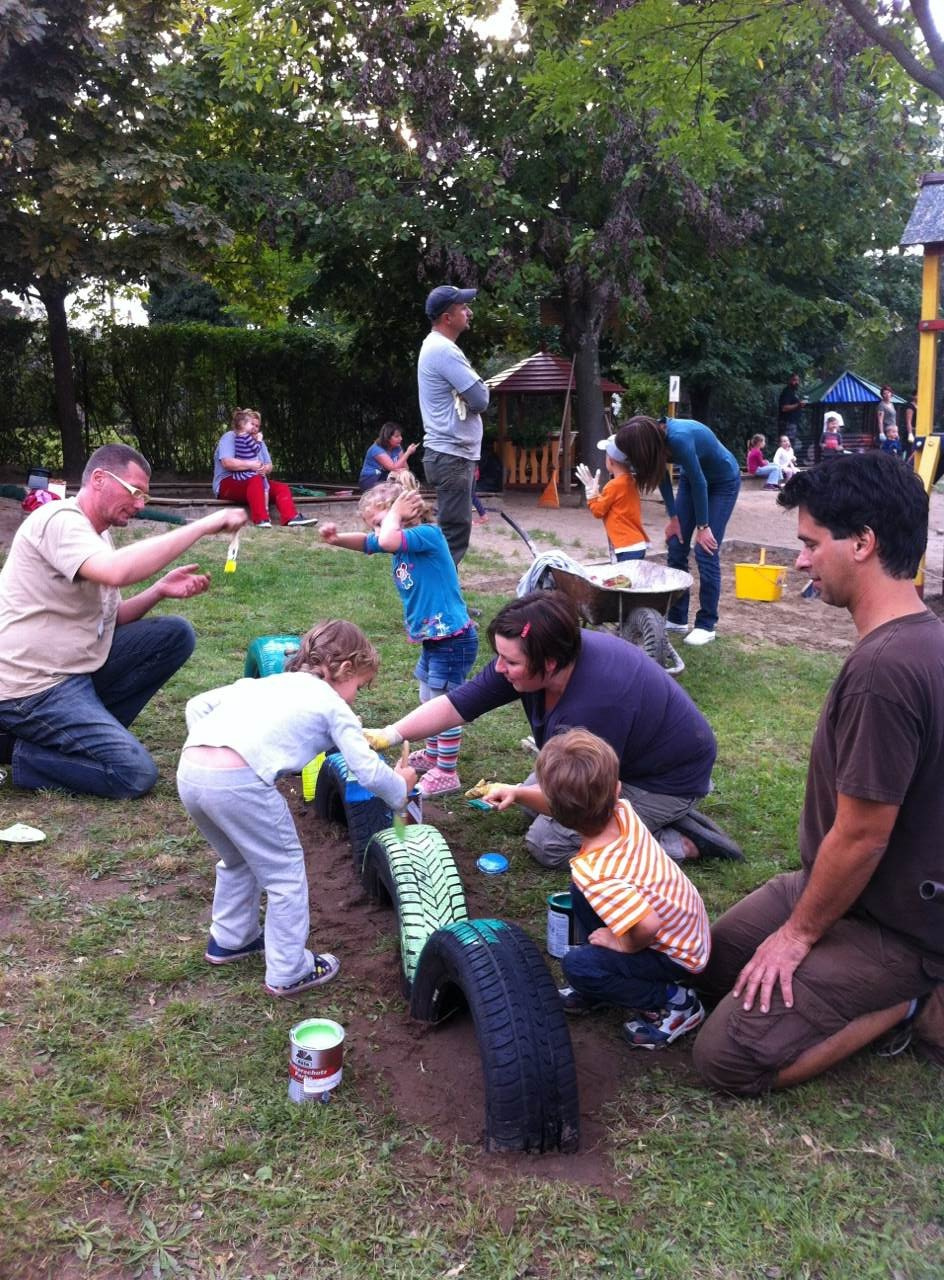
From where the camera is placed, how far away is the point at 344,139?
14.3 m

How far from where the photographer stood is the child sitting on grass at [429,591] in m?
4.62

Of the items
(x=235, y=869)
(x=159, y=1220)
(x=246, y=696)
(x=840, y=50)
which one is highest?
(x=840, y=50)

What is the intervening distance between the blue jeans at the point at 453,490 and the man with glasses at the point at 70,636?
2.41 m

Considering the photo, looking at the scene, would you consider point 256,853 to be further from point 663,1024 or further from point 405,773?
point 663,1024

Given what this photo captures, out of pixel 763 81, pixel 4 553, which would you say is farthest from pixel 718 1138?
pixel 763 81

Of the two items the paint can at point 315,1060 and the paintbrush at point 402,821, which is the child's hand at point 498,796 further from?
the paint can at point 315,1060

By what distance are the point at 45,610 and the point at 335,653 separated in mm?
2049

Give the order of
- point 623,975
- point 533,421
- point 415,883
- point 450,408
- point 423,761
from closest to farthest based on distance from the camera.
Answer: point 623,975 → point 415,883 → point 423,761 → point 450,408 → point 533,421

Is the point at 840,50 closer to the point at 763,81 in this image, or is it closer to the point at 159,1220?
the point at 763,81

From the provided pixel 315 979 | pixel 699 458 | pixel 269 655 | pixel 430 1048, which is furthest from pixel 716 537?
pixel 430 1048

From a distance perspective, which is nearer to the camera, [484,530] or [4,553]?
[4,553]

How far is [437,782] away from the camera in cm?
478

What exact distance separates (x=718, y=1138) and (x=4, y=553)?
9584 millimetres

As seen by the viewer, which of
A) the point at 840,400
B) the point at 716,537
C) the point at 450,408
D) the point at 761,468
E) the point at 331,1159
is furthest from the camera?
the point at 840,400
